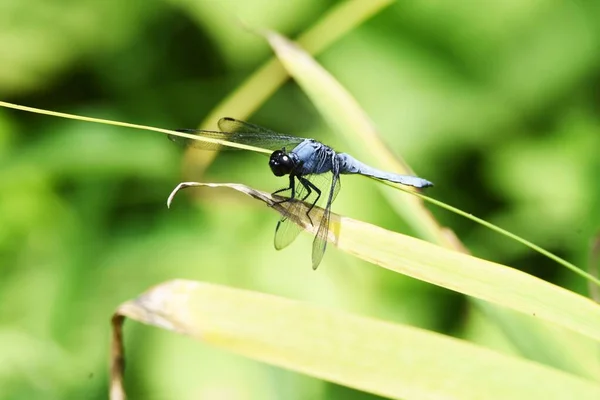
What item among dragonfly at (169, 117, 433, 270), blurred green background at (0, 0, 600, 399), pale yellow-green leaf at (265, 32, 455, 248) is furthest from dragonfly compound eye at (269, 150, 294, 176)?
blurred green background at (0, 0, 600, 399)

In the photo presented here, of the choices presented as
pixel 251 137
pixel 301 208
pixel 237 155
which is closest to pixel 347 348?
pixel 301 208

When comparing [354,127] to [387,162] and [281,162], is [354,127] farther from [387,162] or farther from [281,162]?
[281,162]

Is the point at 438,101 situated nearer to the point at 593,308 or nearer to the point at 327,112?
the point at 327,112

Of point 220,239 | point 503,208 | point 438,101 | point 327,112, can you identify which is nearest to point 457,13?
point 438,101

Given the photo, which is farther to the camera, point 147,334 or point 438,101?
point 438,101

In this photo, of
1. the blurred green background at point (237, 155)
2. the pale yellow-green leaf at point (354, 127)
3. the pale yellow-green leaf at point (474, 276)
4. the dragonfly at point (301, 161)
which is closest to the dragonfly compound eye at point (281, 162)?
the dragonfly at point (301, 161)

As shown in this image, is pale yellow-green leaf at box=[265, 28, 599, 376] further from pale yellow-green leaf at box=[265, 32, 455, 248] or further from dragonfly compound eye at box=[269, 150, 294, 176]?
dragonfly compound eye at box=[269, 150, 294, 176]
